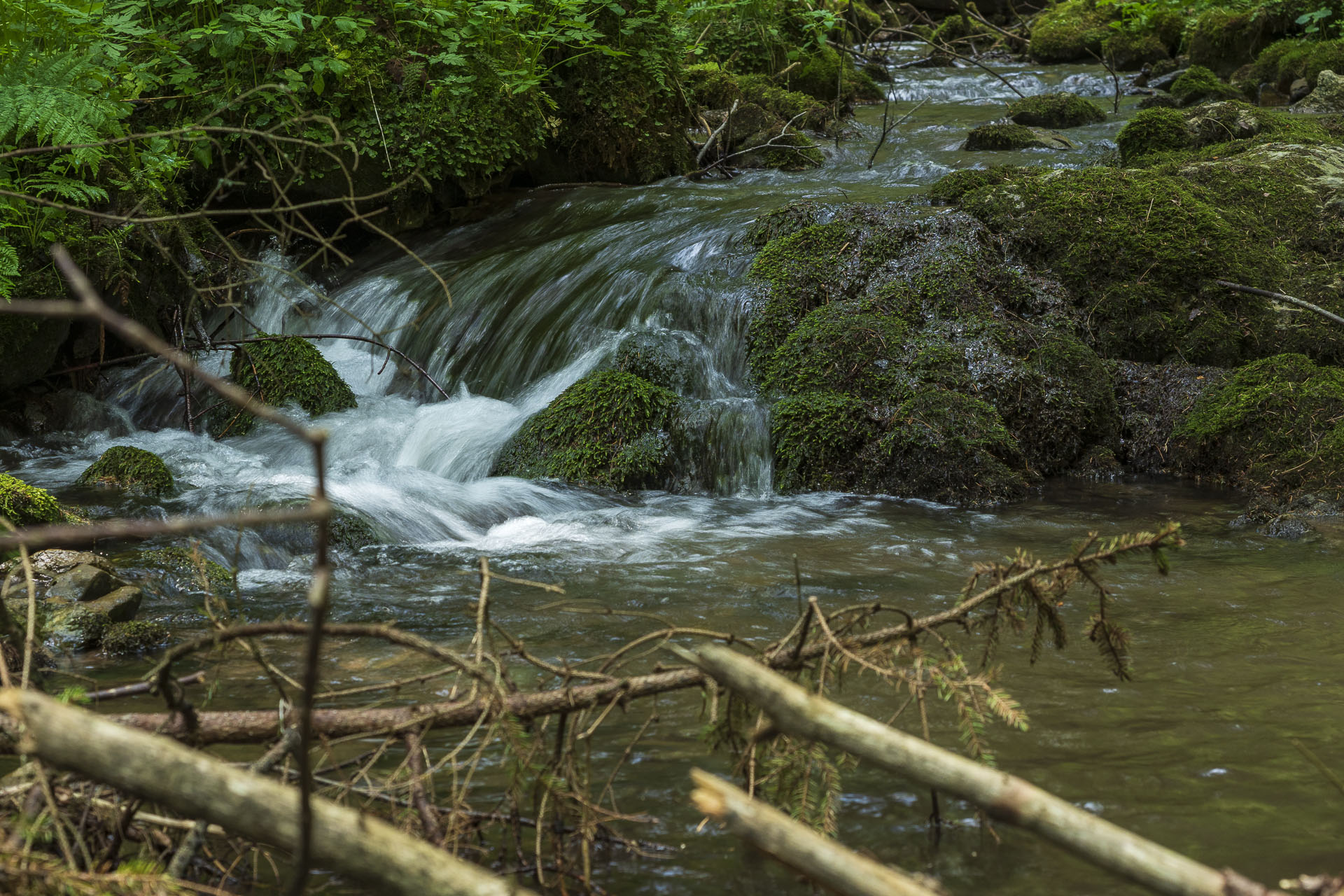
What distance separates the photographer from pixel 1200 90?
1338cm

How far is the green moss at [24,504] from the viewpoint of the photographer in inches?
191

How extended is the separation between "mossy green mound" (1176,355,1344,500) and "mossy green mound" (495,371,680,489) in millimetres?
3453

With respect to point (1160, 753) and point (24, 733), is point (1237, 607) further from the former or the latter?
point (24, 733)

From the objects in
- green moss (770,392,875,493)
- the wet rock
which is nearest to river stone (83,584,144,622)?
the wet rock

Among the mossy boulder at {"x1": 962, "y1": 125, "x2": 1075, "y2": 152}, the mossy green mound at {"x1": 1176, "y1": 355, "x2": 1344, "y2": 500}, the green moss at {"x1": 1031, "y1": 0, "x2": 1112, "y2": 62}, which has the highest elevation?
the green moss at {"x1": 1031, "y1": 0, "x2": 1112, "y2": 62}

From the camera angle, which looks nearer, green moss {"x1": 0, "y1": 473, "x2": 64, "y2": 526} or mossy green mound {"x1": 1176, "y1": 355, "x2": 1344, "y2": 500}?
green moss {"x1": 0, "y1": 473, "x2": 64, "y2": 526}

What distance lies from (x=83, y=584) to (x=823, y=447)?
4210 mm

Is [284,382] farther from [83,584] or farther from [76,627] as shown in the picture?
[76,627]

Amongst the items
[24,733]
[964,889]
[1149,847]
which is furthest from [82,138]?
[1149,847]

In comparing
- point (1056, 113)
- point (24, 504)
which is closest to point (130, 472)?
point (24, 504)

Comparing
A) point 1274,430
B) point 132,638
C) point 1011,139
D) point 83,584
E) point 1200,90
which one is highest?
point 1200,90

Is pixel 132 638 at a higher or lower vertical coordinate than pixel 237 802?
lower

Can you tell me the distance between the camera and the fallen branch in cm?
643

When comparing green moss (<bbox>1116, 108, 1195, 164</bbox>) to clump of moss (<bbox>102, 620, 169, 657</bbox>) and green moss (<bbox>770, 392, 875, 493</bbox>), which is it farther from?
clump of moss (<bbox>102, 620, 169, 657</bbox>)
